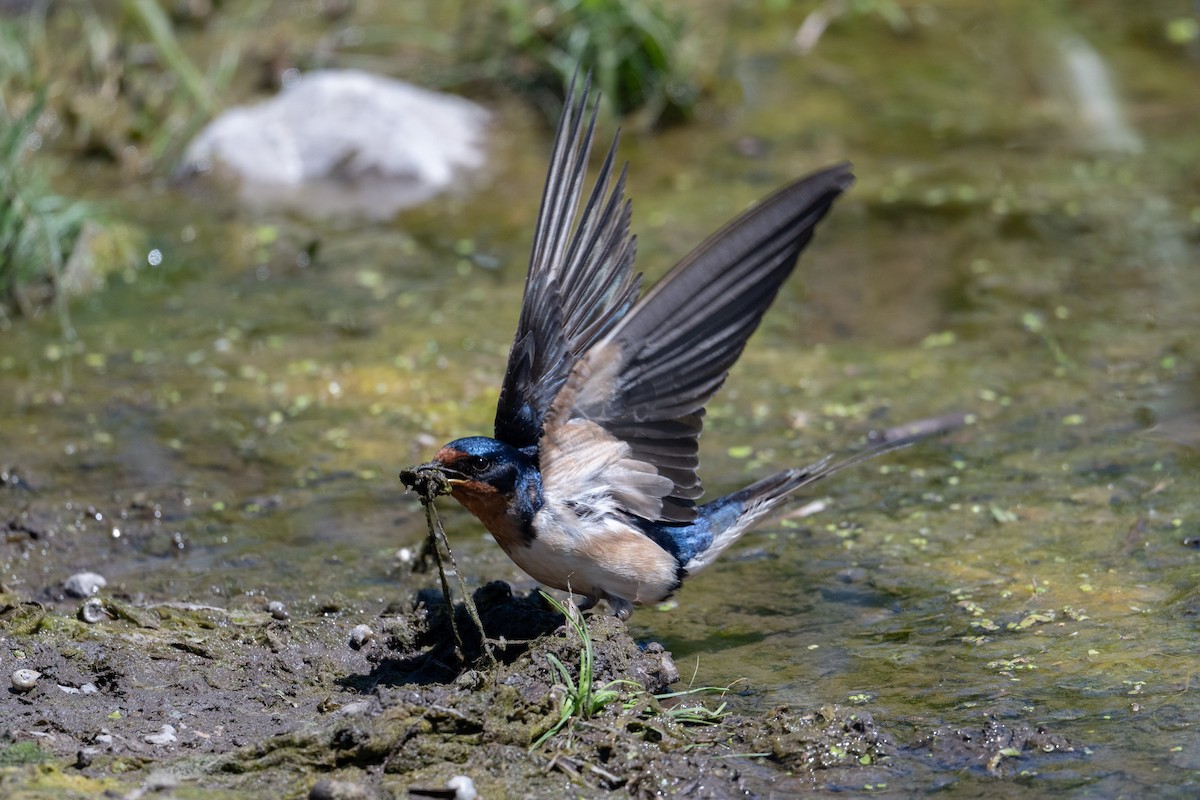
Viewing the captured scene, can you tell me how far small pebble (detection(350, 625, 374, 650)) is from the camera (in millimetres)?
4082

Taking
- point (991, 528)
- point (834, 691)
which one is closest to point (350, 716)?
point (834, 691)

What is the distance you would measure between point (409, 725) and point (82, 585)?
1.78m

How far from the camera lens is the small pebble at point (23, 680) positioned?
3.64 meters

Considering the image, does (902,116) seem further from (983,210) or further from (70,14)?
(70,14)

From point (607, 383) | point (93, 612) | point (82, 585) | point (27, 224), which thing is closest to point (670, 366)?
point (607, 383)

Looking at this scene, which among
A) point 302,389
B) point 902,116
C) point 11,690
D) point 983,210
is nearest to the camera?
point 11,690

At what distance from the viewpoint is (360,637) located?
409 cm

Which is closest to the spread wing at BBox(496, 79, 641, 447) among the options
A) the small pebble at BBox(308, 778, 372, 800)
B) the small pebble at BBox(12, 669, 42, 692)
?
the small pebble at BBox(308, 778, 372, 800)

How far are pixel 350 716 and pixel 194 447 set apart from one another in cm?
257

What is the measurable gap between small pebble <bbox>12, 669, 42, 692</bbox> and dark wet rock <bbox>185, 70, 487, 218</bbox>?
213 inches

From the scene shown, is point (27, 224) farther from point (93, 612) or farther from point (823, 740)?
point (823, 740)

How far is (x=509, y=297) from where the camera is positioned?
7082 millimetres

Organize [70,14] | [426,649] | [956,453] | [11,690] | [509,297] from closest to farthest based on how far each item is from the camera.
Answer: [11,690], [426,649], [956,453], [509,297], [70,14]

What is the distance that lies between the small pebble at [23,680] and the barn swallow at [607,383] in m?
1.09
